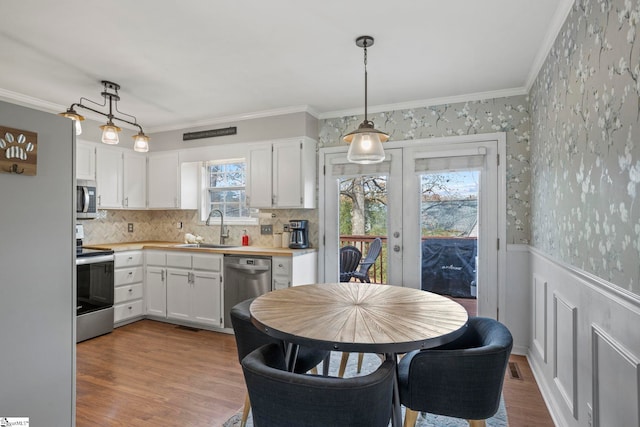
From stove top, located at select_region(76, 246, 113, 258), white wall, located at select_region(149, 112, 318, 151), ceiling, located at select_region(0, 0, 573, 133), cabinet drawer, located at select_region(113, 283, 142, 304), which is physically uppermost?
ceiling, located at select_region(0, 0, 573, 133)

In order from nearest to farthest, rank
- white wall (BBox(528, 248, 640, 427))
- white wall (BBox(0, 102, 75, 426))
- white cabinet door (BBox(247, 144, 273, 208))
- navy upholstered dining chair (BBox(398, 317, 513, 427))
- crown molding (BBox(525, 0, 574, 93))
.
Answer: white wall (BBox(528, 248, 640, 427)) < navy upholstered dining chair (BBox(398, 317, 513, 427)) < white wall (BBox(0, 102, 75, 426)) < crown molding (BBox(525, 0, 574, 93)) < white cabinet door (BBox(247, 144, 273, 208))

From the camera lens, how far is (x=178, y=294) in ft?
13.6

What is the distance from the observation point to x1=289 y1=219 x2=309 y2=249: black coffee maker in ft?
13.1

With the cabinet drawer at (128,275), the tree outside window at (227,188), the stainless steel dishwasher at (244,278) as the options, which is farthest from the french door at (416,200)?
the cabinet drawer at (128,275)

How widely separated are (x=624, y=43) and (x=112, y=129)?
343cm

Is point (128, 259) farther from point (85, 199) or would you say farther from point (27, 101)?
point (27, 101)

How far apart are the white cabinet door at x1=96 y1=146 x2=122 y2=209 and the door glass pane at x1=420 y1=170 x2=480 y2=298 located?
3740 mm

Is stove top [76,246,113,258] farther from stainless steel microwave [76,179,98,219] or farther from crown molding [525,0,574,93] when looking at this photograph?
crown molding [525,0,574,93]

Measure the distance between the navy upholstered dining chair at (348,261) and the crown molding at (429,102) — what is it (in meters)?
1.55

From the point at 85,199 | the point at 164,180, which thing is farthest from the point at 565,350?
the point at 164,180

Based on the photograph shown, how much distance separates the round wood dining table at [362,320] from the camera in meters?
1.42

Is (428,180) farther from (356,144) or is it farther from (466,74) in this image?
(356,144)

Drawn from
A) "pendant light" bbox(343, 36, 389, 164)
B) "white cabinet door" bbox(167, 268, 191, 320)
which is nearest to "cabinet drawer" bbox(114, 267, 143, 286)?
"white cabinet door" bbox(167, 268, 191, 320)

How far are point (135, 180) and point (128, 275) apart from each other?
133cm
